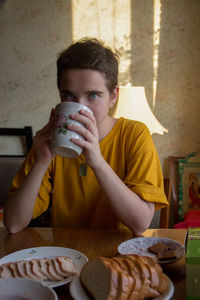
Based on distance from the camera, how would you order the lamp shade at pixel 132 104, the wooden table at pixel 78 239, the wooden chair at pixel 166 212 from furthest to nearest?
the lamp shade at pixel 132 104 → the wooden chair at pixel 166 212 → the wooden table at pixel 78 239

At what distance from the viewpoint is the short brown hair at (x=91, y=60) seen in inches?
46.1

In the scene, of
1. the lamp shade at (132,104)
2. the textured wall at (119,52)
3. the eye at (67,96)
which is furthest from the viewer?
the textured wall at (119,52)

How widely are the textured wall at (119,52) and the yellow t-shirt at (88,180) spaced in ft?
5.21

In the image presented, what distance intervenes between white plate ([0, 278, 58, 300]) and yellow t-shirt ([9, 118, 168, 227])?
685 millimetres

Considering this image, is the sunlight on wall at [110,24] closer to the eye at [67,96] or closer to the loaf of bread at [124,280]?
the eye at [67,96]

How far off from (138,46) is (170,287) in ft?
8.27

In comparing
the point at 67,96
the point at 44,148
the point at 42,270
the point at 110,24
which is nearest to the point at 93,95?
the point at 67,96

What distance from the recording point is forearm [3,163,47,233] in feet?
3.85

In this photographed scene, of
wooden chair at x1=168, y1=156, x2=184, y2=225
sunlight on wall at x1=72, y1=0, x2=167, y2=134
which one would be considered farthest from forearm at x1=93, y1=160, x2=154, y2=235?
sunlight on wall at x1=72, y1=0, x2=167, y2=134

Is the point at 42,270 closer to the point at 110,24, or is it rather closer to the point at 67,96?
the point at 67,96

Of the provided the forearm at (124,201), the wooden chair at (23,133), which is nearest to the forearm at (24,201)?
the forearm at (124,201)

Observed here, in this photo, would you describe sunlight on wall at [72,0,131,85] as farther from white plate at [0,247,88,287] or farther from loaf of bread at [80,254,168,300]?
loaf of bread at [80,254,168,300]

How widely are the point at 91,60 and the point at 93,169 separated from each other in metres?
0.40

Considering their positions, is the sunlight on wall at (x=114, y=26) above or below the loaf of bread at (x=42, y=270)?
above
